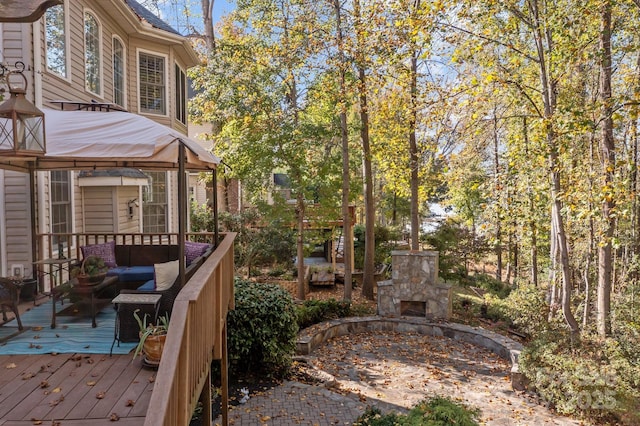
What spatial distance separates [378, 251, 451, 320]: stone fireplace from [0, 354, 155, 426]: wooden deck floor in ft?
27.4

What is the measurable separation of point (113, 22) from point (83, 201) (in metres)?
4.47

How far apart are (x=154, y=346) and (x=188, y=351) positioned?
3.72 ft

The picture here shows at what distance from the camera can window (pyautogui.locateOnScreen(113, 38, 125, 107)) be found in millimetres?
10789

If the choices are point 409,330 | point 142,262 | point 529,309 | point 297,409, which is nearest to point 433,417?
point 297,409

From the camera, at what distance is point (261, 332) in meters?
7.11

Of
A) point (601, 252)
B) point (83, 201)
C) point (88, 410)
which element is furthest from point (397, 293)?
point (88, 410)

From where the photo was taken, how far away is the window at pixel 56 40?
784 centimetres

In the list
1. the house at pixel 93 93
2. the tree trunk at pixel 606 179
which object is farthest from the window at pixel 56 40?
the tree trunk at pixel 606 179

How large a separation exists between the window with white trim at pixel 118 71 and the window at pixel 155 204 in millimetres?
2169

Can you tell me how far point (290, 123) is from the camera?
472 inches

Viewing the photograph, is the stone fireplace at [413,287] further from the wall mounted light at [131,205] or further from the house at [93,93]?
the wall mounted light at [131,205]

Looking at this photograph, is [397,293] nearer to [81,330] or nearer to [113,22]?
[81,330]

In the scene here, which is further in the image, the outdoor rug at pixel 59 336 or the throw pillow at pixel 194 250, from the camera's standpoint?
the throw pillow at pixel 194 250

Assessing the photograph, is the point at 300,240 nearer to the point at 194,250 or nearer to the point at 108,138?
the point at 194,250
